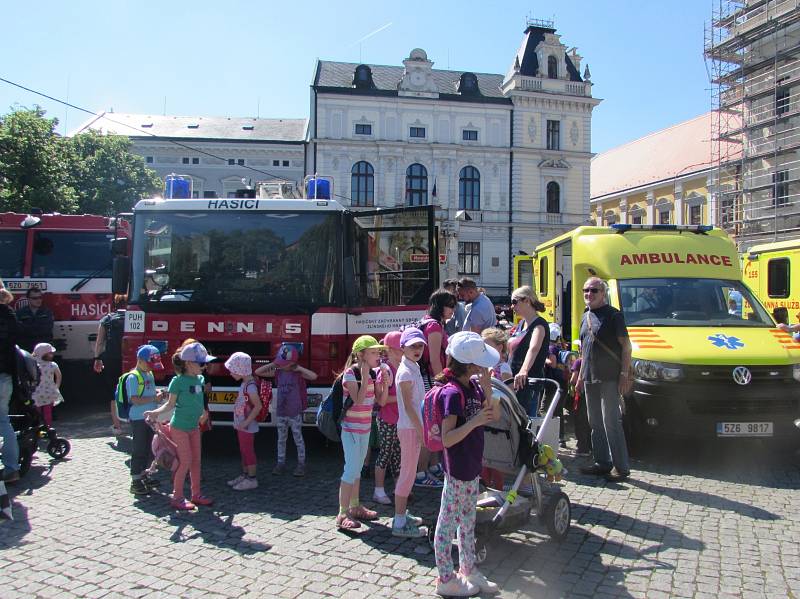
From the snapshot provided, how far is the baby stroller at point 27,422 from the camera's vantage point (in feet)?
21.1

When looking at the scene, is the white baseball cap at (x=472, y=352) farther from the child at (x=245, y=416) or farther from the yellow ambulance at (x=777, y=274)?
the yellow ambulance at (x=777, y=274)

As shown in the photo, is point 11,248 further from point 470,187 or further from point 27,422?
point 470,187

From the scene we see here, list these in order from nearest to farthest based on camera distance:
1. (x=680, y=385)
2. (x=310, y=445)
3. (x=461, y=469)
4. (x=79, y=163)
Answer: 1. (x=461, y=469)
2. (x=680, y=385)
3. (x=310, y=445)
4. (x=79, y=163)

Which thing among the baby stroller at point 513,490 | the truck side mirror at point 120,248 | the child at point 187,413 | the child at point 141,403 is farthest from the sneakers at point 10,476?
the baby stroller at point 513,490

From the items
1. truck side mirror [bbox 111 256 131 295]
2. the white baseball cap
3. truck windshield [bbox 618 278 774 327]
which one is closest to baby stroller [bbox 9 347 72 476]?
truck side mirror [bbox 111 256 131 295]

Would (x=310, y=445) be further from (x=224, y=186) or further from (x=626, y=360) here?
(x=224, y=186)

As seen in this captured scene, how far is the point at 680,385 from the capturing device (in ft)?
23.2

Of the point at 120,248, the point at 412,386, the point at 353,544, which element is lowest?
the point at 353,544

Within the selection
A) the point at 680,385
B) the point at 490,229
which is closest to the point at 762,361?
the point at 680,385

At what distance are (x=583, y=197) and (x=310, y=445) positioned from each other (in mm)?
42822

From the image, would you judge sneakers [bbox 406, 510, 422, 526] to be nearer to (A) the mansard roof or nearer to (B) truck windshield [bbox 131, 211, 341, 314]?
(B) truck windshield [bbox 131, 211, 341, 314]

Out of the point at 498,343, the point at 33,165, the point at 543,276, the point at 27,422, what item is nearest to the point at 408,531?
the point at 498,343

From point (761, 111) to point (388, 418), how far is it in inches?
1331

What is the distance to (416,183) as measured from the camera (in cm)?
4572
